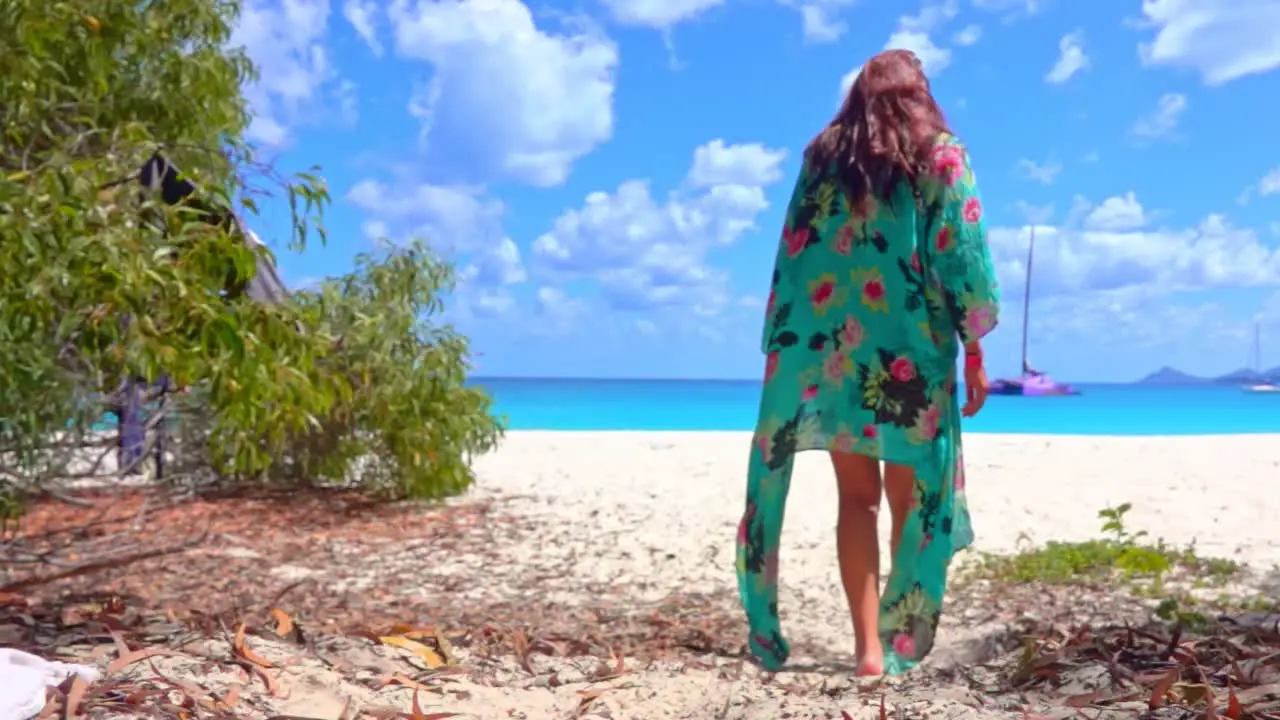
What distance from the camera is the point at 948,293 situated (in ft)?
11.9

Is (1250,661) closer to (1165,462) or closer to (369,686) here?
(369,686)

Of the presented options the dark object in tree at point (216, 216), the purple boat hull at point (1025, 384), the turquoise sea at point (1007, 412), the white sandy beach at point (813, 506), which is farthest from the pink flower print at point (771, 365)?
the purple boat hull at point (1025, 384)

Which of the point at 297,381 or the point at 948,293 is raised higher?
the point at 948,293

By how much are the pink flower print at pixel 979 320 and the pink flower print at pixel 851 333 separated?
325 millimetres

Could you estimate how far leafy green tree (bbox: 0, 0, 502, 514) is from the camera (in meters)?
3.59

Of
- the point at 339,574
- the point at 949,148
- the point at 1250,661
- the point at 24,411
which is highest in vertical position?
the point at 949,148

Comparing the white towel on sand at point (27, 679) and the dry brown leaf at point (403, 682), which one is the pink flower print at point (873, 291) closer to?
the dry brown leaf at point (403, 682)

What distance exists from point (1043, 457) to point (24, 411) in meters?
8.65

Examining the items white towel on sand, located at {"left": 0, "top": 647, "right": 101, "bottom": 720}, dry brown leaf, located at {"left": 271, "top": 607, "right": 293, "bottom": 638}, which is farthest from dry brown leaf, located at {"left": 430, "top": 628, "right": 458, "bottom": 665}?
white towel on sand, located at {"left": 0, "top": 647, "right": 101, "bottom": 720}

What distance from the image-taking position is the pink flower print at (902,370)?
12.1 ft

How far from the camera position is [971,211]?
361 centimetres

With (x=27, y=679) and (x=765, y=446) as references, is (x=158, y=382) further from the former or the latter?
(x=27, y=679)

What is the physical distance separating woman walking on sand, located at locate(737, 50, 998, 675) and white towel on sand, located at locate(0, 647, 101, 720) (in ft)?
6.92

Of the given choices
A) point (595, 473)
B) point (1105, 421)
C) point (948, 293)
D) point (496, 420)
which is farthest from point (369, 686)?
point (1105, 421)
